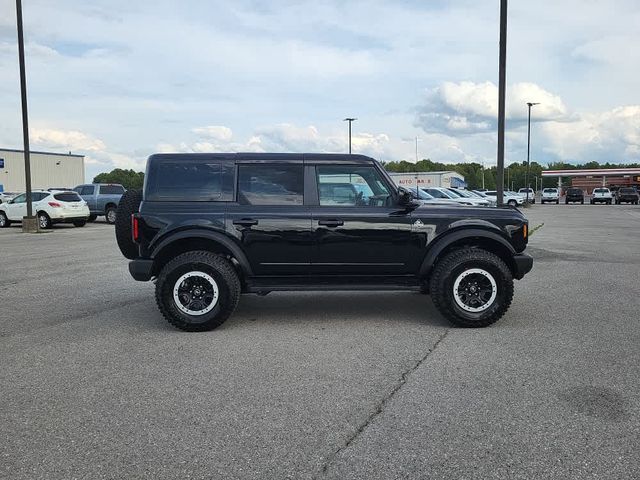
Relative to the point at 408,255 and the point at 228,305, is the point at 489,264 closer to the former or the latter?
the point at 408,255

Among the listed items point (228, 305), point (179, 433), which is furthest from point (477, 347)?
point (179, 433)

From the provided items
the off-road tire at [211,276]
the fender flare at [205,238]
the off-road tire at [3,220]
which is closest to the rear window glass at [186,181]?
the fender flare at [205,238]

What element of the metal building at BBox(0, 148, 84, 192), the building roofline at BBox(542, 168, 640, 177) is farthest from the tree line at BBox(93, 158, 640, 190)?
the metal building at BBox(0, 148, 84, 192)

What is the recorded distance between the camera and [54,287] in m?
8.61

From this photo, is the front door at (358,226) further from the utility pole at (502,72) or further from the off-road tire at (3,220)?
the off-road tire at (3,220)

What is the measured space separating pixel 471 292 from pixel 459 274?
0.27 metres

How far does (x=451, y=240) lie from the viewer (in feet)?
19.6

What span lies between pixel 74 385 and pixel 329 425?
82.2 inches

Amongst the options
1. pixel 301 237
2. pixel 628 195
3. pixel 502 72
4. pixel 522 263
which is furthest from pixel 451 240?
pixel 628 195

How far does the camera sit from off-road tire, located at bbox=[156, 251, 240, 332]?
580cm

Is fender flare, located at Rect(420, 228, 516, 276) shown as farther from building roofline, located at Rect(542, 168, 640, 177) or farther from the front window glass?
building roofline, located at Rect(542, 168, 640, 177)

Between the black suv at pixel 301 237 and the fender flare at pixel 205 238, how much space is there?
0.04ft

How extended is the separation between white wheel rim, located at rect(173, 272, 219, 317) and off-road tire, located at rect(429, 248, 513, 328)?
7.74 feet

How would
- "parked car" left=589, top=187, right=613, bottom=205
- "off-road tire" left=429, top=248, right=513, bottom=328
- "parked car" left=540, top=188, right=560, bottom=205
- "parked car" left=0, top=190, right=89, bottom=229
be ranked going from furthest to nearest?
"parked car" left=540, top=188, right=560, bottom=205 < "parked car" left=589, top=187, right=613, bottom=205 < "parked car" left=0, top=190, right=89, bottom=229 < "off-road tire" left=429, top=248, right=513, bottom=328
